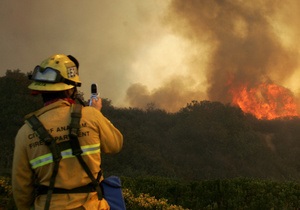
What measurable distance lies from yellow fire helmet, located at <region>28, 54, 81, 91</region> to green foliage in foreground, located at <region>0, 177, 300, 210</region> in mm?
8208

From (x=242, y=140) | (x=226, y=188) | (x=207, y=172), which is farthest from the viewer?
(x=242, y=140)

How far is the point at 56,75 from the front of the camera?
405cm

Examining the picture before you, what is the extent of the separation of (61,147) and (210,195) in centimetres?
1044

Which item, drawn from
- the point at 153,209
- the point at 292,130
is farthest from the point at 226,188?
the point at 292,130

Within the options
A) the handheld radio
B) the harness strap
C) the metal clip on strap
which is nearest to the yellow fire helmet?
the handheld radio

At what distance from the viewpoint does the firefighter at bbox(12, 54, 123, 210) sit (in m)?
3.90

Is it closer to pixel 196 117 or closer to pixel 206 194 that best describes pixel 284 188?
pixel 206 194

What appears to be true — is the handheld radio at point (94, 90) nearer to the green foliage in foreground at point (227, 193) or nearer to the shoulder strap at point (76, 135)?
the shoulder strap at point (76, 135)

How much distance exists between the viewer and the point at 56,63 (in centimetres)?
418

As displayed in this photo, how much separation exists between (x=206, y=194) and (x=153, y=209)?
7.83ft

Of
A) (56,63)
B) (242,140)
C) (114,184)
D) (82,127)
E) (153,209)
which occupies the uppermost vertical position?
(242,140)

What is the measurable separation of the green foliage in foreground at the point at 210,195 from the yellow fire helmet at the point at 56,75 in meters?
8.21

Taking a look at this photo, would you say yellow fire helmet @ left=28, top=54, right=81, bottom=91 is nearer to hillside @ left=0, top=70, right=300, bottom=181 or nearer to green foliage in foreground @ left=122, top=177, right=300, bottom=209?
green foliage in foreground @ left=122, top=177, right=300, bottom=209

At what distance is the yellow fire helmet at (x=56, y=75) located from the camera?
4.06 meters
